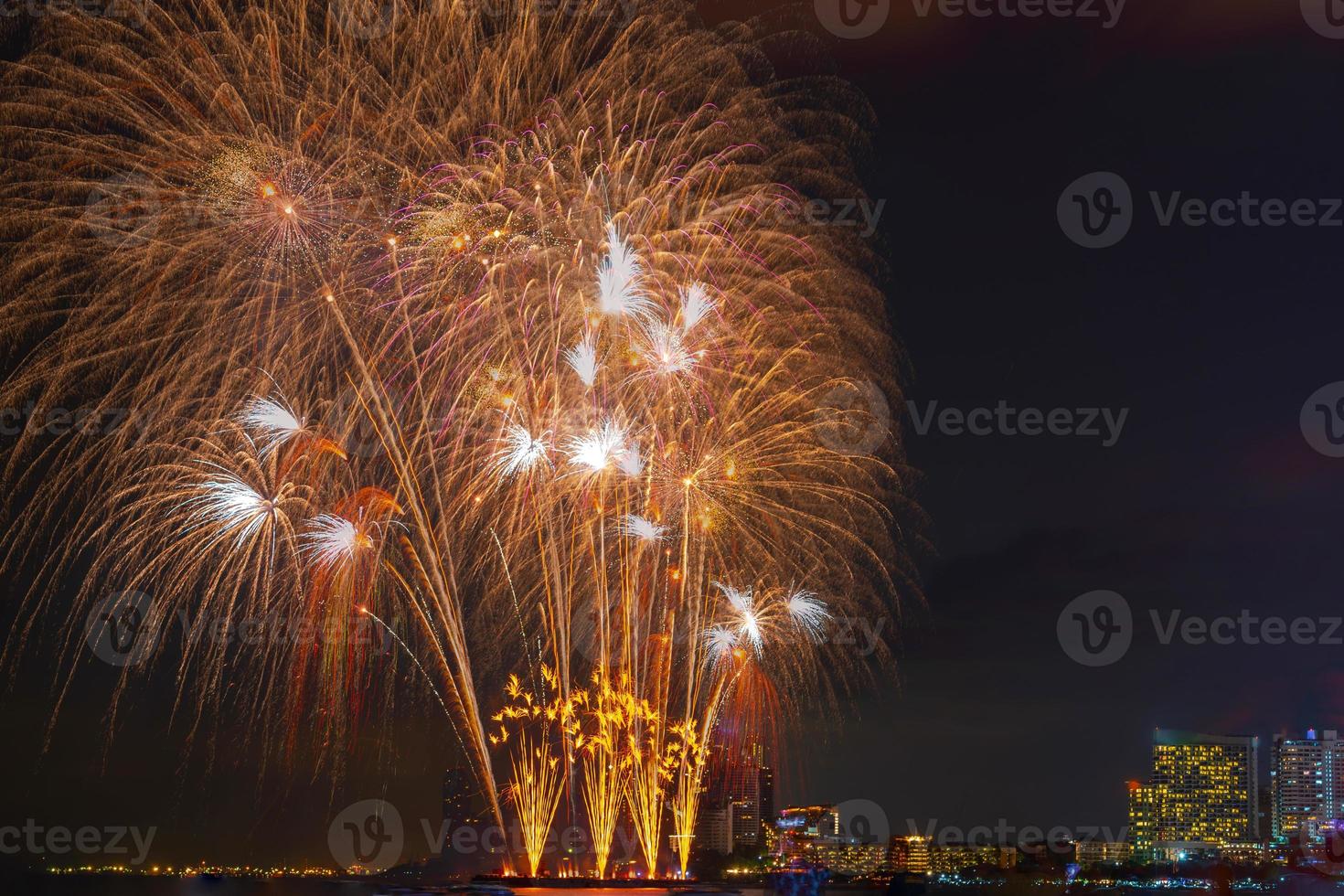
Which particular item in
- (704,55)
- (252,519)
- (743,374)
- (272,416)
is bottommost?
(252,519)

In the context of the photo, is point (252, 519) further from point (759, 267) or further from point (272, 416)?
point (759, 267)

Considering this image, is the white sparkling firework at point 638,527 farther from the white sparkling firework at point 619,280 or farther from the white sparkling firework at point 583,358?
the white sparkling firework at point 619,280

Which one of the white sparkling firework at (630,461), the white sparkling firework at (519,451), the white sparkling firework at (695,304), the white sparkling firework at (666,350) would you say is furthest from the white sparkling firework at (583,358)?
the white sparkling firework at (695,304)

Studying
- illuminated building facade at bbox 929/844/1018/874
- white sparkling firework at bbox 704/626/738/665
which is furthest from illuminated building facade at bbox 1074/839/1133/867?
white sparkling firework at bbox 704/626/738/665

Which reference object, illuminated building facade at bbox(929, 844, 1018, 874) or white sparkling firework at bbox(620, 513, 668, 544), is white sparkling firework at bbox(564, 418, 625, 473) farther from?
illuminated building facade at bbox(929, 844, 1018, 874)

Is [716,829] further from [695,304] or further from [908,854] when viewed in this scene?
[695,304]

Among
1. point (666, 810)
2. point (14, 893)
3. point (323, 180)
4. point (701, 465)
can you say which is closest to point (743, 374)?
point (701, 465)

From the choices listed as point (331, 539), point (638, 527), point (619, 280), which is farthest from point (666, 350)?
point (331, 539)
